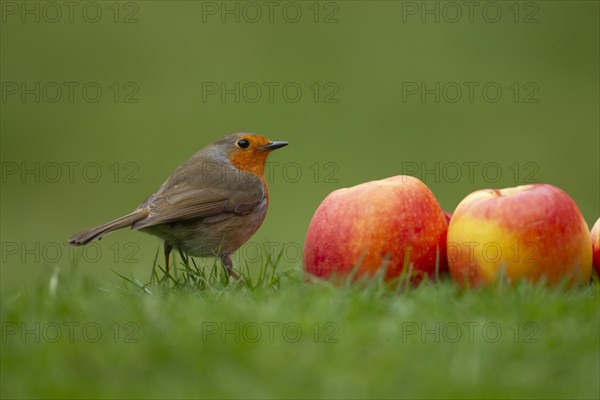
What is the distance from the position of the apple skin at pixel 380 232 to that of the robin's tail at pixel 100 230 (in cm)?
129

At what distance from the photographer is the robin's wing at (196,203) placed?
5.43 meters

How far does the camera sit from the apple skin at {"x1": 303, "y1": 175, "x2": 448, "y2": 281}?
4.57 m

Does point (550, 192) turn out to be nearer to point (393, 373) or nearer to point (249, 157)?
point (393, 373)

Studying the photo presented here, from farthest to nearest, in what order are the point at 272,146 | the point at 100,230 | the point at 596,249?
the point at 272,146, the point at 100,230, the point at 596,249

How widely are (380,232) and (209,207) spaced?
1.48 metres

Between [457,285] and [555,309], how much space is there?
30.9 inches

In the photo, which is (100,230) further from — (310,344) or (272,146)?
(310,344)

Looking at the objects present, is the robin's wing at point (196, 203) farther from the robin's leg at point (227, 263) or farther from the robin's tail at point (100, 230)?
the robin's leg at point (227, 263)

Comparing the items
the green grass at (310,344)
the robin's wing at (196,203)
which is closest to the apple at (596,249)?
the green grass at (310,344)

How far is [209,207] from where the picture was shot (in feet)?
18.4

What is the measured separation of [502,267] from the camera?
14.2 feet

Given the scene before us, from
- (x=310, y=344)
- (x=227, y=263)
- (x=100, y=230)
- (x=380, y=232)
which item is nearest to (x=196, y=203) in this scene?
(x=227, y=263)

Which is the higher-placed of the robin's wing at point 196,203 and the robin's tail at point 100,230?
the robin's wing at point 196,203

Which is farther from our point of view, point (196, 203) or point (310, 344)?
point (196, 203)
